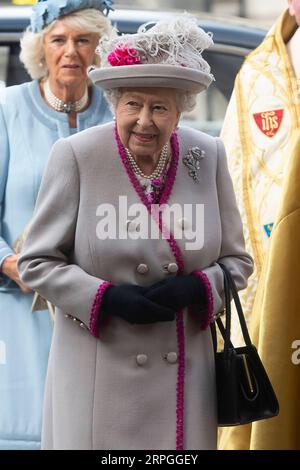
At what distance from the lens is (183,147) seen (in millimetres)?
3576

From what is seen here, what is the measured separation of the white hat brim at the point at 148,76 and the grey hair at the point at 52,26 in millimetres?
1150

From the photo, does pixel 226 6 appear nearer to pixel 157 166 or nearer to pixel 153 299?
pixel 157 166

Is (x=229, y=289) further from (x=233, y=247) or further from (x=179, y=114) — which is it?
(x=179, y=114)

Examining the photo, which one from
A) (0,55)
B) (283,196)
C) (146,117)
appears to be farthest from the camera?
(0,55)

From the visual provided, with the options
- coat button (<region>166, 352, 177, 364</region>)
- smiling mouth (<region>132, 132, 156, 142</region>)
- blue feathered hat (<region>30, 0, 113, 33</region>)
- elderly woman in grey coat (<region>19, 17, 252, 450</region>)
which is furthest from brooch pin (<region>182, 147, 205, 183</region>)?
blue feathered hat (<region>30, 0, 113, 33</region>)

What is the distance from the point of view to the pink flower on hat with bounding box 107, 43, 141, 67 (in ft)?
11.1

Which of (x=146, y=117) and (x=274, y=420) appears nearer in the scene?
(x=146, y=117)

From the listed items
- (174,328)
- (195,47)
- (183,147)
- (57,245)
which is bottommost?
(174,328)

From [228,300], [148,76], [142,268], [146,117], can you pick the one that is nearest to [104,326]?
[142,268]

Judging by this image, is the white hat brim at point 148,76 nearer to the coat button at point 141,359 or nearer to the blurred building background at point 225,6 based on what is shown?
the coat button at point 141,359

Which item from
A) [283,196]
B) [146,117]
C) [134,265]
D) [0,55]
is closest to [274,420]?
[283,196]

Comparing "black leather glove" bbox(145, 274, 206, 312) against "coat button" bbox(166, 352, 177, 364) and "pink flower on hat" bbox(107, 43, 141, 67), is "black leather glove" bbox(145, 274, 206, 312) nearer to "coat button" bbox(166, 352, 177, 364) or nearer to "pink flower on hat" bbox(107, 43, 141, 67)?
"coat button" bbox(166, 352, 177, 364)

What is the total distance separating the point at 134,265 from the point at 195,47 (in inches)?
24.9

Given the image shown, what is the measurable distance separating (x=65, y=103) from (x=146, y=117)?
1.29 metres
